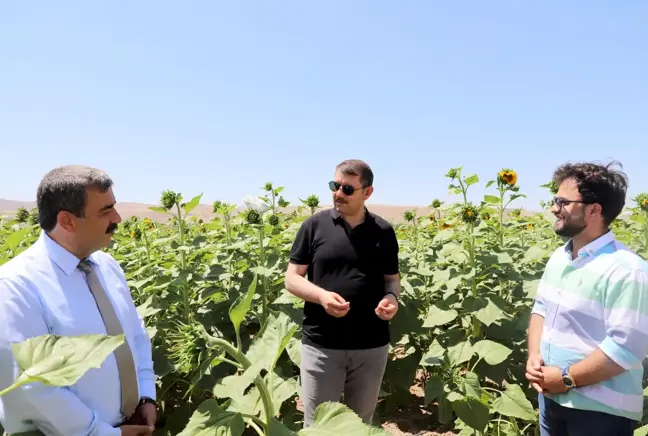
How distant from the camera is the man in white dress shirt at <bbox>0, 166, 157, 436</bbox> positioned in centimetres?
141

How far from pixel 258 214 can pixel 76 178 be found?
67.8 inches

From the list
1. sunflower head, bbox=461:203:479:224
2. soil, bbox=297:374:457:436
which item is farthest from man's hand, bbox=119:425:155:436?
sunflower head, bbox=461:203:479:224

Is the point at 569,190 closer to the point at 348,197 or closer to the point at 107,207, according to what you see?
the point at 348,197

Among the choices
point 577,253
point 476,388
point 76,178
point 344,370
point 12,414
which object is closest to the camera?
point 12,414

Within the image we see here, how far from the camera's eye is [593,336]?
1.86 m

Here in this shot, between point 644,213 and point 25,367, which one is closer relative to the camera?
point 25,367

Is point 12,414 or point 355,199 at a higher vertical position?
point 355,199

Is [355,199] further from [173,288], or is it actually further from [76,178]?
[173,288]

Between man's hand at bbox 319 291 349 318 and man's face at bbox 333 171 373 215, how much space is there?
47cm

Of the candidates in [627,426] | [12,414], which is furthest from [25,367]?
[627,426]

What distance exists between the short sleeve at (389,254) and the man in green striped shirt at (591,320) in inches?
30.3

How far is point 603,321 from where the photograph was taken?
1838 mm

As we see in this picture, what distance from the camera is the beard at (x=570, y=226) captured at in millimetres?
1976

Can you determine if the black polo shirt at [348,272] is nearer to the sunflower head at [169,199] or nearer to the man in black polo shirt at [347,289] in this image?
the man in black polo shirt at [347,289]
